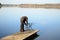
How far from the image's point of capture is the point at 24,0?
8484mm

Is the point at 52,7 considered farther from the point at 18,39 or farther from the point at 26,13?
the point at 18,39

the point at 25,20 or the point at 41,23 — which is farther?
the point at 41,23

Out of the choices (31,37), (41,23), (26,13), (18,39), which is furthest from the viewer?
(26,13)

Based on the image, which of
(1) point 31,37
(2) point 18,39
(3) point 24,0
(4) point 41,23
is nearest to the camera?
(2) point 18,39

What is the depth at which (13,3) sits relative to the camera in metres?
8.77

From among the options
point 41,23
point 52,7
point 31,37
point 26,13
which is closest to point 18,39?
point 31,37

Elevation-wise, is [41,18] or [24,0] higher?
[24,0]

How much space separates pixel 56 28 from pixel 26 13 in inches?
65.9

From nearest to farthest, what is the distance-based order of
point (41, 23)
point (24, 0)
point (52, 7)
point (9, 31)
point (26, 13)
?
point (9, 31) → point (41, 23) → point (26, 13) → point (24, 0) → point (52, 7)

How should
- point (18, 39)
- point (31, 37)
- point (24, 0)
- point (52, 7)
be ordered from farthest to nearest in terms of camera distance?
1. point (52, 7)
2. point (24, 0)
3. point (31, 37)
4. point (18, 39)

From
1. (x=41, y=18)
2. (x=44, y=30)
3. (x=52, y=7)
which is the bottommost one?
(x=44, y=30)

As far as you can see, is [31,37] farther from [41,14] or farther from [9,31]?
[41,14]

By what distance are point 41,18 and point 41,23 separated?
445 mm

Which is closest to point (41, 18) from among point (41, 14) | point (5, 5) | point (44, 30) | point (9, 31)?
point (41, 14)
